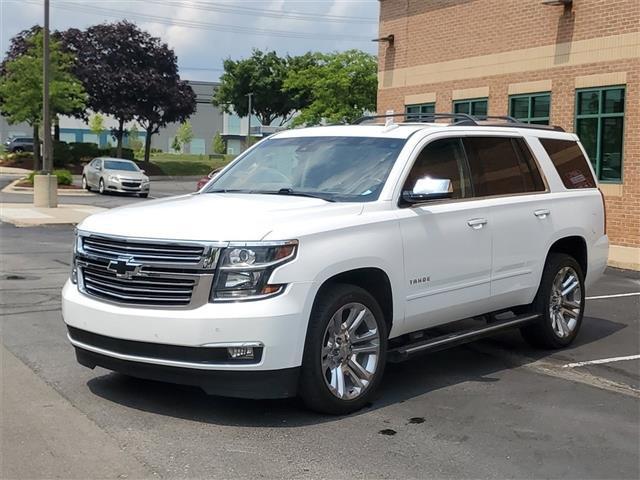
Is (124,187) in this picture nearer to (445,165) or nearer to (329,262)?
(445,165)

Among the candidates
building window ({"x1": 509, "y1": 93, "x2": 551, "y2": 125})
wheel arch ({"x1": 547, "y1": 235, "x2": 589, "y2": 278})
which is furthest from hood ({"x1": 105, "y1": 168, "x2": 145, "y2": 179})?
wheel arch ({"x1": 547, "y1": 235, "x2": 589, "y2": 278})

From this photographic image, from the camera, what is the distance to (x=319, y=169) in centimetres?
612

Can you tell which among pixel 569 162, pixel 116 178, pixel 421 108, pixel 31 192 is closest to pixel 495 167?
pixel 569 162

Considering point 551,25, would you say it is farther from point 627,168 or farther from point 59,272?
point 59,272

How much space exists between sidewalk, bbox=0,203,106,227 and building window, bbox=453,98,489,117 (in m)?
9.24

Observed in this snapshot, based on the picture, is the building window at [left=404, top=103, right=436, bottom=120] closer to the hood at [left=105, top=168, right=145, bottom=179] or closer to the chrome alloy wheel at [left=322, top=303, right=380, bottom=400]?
the hood at [left=105, top=168, right=145, bottom=179]

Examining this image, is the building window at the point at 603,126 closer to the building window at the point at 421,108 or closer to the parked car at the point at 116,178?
the building window at the point at 421,108

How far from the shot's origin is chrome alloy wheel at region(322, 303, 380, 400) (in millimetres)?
5148

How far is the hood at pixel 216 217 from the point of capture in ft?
15.9

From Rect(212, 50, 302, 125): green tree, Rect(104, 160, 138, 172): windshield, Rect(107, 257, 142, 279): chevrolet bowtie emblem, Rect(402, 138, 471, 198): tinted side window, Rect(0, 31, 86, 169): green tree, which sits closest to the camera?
Rect(107, 257, 142, 279): chevrolet bowtie emblem

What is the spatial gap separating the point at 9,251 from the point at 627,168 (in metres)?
11.6

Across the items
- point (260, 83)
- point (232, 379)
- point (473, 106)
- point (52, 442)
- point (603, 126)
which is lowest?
point (52, 442)

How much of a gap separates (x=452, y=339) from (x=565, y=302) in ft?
6.03

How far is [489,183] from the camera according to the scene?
6625 mm
